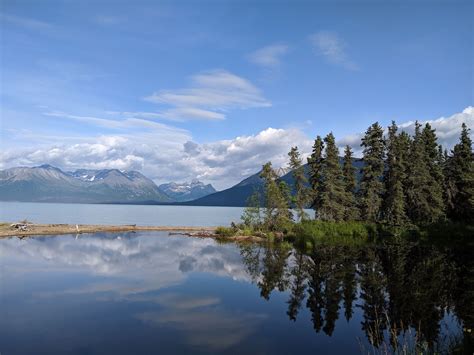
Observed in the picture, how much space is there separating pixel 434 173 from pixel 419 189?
6.19 metres

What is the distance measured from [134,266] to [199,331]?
22747 millimetres

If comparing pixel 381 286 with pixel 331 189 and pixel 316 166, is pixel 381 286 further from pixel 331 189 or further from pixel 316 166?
pixel 316 166

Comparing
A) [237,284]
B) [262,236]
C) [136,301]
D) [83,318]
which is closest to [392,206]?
[262,236]

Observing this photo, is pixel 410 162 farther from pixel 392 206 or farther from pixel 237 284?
pixel 237 284

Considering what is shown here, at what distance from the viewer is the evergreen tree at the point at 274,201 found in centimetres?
6988

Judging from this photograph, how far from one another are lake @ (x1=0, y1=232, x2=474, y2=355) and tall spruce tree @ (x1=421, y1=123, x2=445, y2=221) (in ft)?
48.9

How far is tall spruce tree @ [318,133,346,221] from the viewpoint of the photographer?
6531cm

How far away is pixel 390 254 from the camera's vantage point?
4688 cm

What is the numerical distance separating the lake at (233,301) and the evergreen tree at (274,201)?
21.1 m

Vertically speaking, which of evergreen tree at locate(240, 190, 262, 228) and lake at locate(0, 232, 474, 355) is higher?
evergreen tree at locate(240, 190, 262, 228)

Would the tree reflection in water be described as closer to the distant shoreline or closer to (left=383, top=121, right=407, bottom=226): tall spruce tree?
(left=383, top=121, right=407, bottom=226): tall spruce tree

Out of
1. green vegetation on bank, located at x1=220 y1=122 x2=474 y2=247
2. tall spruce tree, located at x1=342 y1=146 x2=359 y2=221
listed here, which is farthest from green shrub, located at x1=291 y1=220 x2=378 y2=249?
tall spruce tree, located at x1=342 y1=146 x2=359 y2=221

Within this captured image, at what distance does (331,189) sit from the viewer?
Result: 6475 centimetres

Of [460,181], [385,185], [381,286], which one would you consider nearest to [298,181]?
[385,185]
